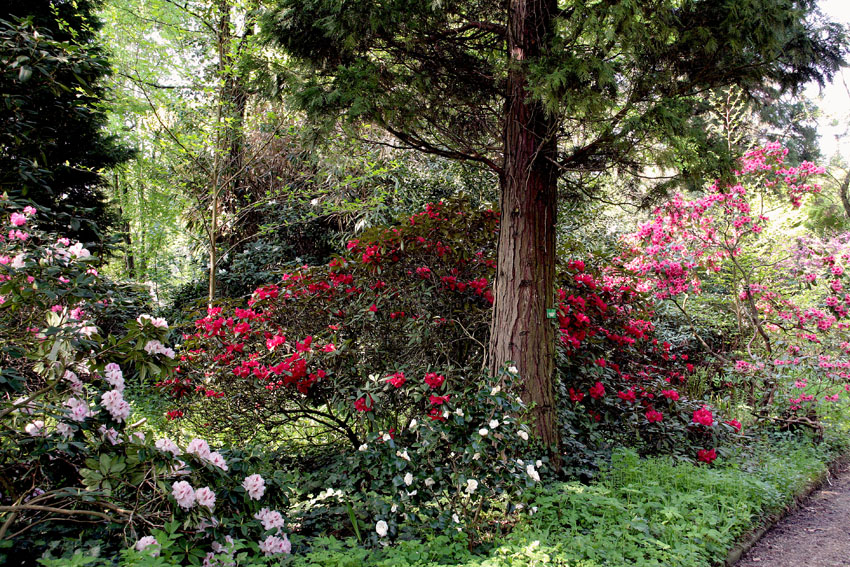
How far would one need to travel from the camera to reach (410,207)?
6.60 metres

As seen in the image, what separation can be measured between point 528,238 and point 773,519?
8.08ft

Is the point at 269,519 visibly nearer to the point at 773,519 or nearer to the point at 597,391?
the point at 597,391

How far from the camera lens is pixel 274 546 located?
2188 millimetres

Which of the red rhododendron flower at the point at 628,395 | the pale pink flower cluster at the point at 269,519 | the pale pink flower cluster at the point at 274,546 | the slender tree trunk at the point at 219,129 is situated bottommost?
the pale pink flower cluster at the point at 274,546

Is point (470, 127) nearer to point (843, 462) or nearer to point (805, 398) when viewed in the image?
point (805, 398)

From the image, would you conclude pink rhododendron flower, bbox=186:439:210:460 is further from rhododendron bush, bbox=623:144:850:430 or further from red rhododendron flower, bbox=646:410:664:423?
rhododendron bush, bbox=623:144:850:430

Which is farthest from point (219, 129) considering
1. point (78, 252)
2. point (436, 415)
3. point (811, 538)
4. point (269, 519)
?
point (811, 538)

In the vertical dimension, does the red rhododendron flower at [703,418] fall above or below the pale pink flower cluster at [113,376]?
below

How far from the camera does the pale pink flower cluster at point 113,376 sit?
7.14 feet

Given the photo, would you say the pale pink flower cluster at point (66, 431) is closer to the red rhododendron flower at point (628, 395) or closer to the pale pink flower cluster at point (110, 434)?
the pale pink flower cluster at point (110, 434)

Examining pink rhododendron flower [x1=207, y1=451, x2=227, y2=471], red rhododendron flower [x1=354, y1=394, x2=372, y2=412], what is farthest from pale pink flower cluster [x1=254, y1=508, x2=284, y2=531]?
red rhododendron flower [x1=354, y1=394, x2=372, y2=412]

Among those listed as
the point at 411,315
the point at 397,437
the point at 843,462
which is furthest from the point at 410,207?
the point at 843,462

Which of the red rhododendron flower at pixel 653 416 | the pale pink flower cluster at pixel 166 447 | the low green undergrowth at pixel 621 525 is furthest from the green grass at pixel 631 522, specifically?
the pale pink flower cluster at pixel 166 447

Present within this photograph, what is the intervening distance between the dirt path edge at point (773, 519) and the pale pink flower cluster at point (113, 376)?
10.2 feet
